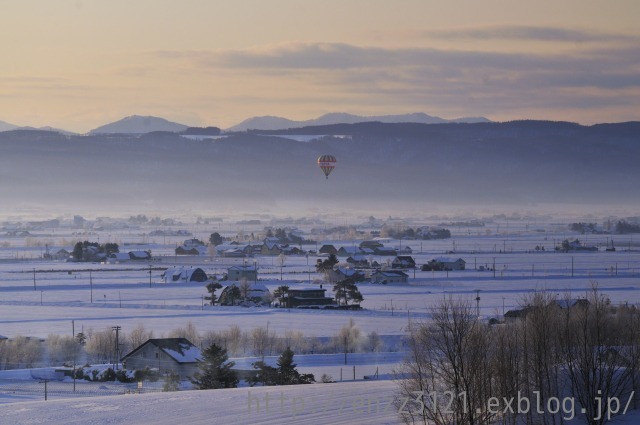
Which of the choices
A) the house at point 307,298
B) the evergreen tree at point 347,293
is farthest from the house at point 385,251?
the house at point 307,298

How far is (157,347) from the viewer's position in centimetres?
2503

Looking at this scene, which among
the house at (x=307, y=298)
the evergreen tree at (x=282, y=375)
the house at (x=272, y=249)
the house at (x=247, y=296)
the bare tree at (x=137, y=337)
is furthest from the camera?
the house at (x=272, y=249)

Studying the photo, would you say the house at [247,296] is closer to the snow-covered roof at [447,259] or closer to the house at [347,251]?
the snow-covered roof at [447,259]

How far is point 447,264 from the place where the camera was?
167 feet

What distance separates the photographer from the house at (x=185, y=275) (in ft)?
150

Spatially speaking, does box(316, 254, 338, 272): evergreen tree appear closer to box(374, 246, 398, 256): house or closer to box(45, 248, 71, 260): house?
box(374, 246, 398, 256): house

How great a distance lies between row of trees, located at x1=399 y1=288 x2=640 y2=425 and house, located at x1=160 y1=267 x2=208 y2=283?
28.7 metres

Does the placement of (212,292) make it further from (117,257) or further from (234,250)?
(234,250)

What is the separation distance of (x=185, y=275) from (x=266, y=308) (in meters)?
11.2

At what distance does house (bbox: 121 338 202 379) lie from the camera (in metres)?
24.6

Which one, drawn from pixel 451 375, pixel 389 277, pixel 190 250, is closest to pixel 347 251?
pixel 190 250

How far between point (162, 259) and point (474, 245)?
1951 cm

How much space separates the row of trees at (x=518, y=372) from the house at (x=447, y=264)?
1279 inches

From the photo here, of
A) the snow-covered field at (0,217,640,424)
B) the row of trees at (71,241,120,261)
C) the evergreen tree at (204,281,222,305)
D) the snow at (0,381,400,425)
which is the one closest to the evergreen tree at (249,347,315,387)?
the snow-covered field at (0,217,640,424)
